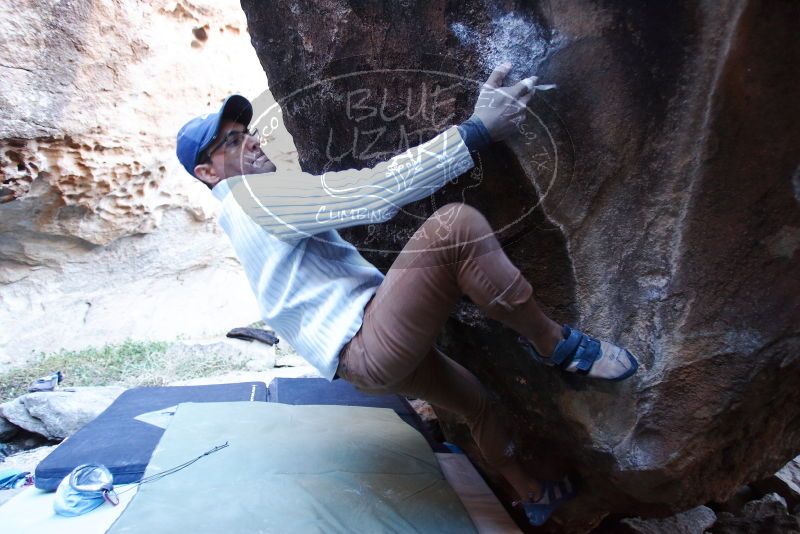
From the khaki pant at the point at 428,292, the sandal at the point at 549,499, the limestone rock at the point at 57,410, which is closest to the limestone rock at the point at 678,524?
the sandal at the point at 549,499

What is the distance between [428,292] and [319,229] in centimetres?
30

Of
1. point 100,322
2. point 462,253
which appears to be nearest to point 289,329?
point 462,253

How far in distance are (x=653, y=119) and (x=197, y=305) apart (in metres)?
5.87

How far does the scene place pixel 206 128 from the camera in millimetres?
1492

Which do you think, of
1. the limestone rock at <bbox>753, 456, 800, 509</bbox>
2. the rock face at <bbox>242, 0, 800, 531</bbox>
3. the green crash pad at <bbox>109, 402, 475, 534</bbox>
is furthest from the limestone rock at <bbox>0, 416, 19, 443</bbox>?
the limestone rock at <bbox>753, 456, 800, 509</bbox>

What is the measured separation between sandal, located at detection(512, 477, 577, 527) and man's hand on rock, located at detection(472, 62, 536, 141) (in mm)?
1204

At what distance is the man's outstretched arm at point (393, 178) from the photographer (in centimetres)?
122

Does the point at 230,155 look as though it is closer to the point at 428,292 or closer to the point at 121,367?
the point at 428,292

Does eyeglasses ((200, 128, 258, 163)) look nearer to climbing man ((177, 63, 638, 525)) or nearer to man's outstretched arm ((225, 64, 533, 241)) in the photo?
climbing man ((177, 63, 638, 525))

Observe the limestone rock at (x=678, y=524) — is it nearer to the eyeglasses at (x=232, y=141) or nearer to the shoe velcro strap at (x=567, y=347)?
the shoe velcro strap at (x=567, y=347)

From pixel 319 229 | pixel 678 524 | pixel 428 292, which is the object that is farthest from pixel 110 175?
pixel 678 524

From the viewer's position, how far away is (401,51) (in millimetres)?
1494

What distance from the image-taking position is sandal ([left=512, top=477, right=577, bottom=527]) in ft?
6.03

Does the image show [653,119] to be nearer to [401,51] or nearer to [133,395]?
[401,51]
